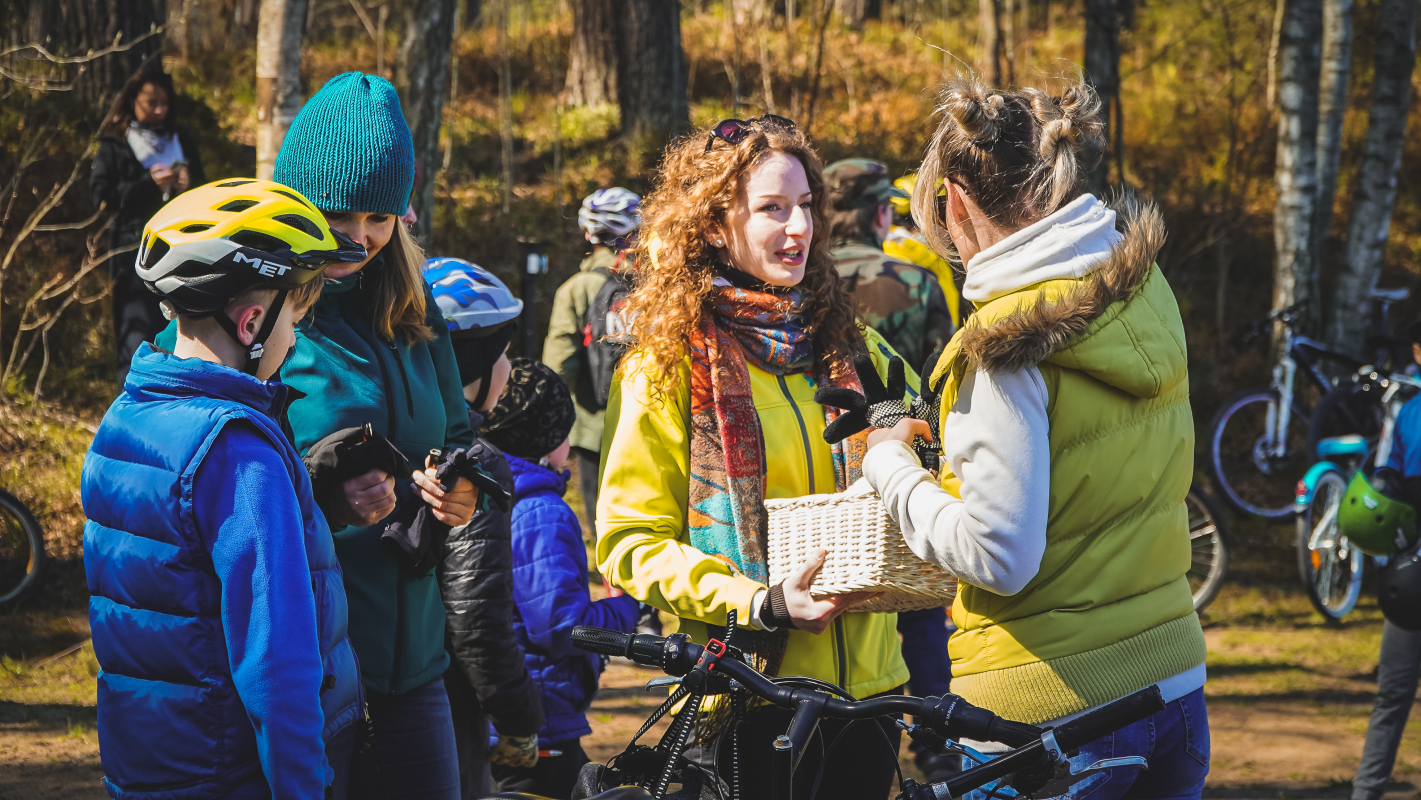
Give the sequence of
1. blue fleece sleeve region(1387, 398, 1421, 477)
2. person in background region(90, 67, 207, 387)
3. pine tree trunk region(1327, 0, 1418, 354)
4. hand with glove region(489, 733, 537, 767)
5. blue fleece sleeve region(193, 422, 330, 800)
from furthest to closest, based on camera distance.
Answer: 1. pine tree trunk region(1327, 0, 1418, 354)
2. person in background region(90, 67, 207, 387)
3. blue fleece sleeve region(1387, 398, 1421, 477)
4. hand with glove region(489, 733, 537, 767)
5. blue fleece sleeve region(193, 422, 330, 800)

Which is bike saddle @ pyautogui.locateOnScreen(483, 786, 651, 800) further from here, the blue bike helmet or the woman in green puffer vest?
the blue bike helmet

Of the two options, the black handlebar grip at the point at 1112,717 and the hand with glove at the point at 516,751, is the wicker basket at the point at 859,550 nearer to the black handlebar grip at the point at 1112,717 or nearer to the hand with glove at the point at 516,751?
the black handlebar grip at the point at 1112,717

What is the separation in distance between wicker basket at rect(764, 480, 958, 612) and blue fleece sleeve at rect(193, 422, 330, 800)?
96cm

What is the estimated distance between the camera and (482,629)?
9.37 feet

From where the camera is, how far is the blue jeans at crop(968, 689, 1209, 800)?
203cm

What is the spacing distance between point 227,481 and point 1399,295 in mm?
9745

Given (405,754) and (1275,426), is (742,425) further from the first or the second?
(1275,426)

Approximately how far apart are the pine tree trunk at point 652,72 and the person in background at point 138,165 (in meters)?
5.25

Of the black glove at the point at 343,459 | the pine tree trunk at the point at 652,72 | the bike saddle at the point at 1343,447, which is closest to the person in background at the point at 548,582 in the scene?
the black glove at the point at 343,459

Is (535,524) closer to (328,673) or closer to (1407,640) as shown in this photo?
(328,673)

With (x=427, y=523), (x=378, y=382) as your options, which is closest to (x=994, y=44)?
(x=378, y=382)

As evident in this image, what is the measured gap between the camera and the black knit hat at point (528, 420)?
3359mm

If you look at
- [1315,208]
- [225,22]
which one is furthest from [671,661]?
[225,22]

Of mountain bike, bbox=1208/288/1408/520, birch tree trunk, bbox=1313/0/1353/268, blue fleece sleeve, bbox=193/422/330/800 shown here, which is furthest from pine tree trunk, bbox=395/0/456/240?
birch tree trunk, bbox=1313/0/1353/268
